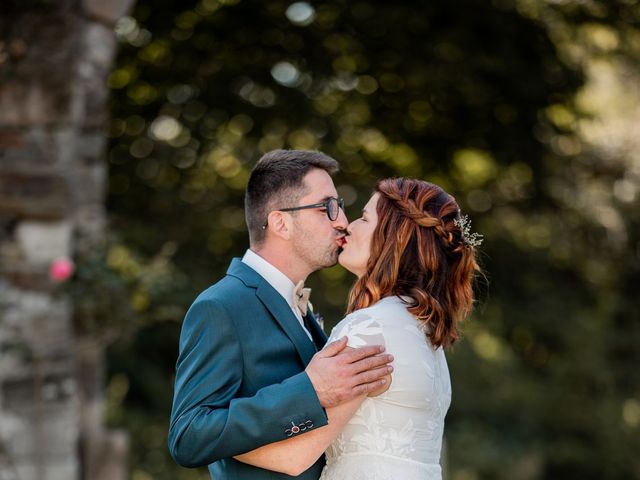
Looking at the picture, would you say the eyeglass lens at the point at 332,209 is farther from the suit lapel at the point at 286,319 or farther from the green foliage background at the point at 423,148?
the green foliage background at the point at 423,148

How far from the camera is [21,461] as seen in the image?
6.29 m

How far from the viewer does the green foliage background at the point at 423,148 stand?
404 inches

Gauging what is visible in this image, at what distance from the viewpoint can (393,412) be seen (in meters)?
2.97

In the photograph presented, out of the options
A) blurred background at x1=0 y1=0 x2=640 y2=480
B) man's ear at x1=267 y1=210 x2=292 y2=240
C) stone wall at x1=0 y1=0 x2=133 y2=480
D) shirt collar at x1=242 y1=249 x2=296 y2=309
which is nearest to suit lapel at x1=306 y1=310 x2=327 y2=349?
shirt collar at x1=242 y1=249 x2=296 y2=309

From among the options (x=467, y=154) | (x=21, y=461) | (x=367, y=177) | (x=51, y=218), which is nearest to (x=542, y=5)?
(x=467, y=154)

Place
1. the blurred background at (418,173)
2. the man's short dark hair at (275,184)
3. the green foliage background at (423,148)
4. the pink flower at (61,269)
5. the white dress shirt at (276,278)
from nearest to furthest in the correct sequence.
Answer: the white dress shirt at (276,278) → the man's short dark hair at (275,184) → the pink flower at (61,269) → the blurred background at (418,173) → the green foliage background at (423,148)

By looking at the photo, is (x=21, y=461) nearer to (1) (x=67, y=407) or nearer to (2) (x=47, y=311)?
(1) (x=67, y=407)

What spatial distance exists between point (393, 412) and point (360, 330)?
264mm

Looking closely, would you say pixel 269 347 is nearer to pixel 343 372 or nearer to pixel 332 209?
pixel 343 372

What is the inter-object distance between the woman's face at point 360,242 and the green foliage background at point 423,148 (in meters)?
5.95

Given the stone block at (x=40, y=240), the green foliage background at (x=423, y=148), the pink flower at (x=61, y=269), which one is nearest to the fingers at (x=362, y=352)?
the pink flower at (x=61, y=269)

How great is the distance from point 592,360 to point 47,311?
8.14m

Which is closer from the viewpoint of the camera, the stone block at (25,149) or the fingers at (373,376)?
the fingers at (373,376)

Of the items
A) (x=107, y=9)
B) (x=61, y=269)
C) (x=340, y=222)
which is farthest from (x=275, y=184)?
(x=107, y=9)
